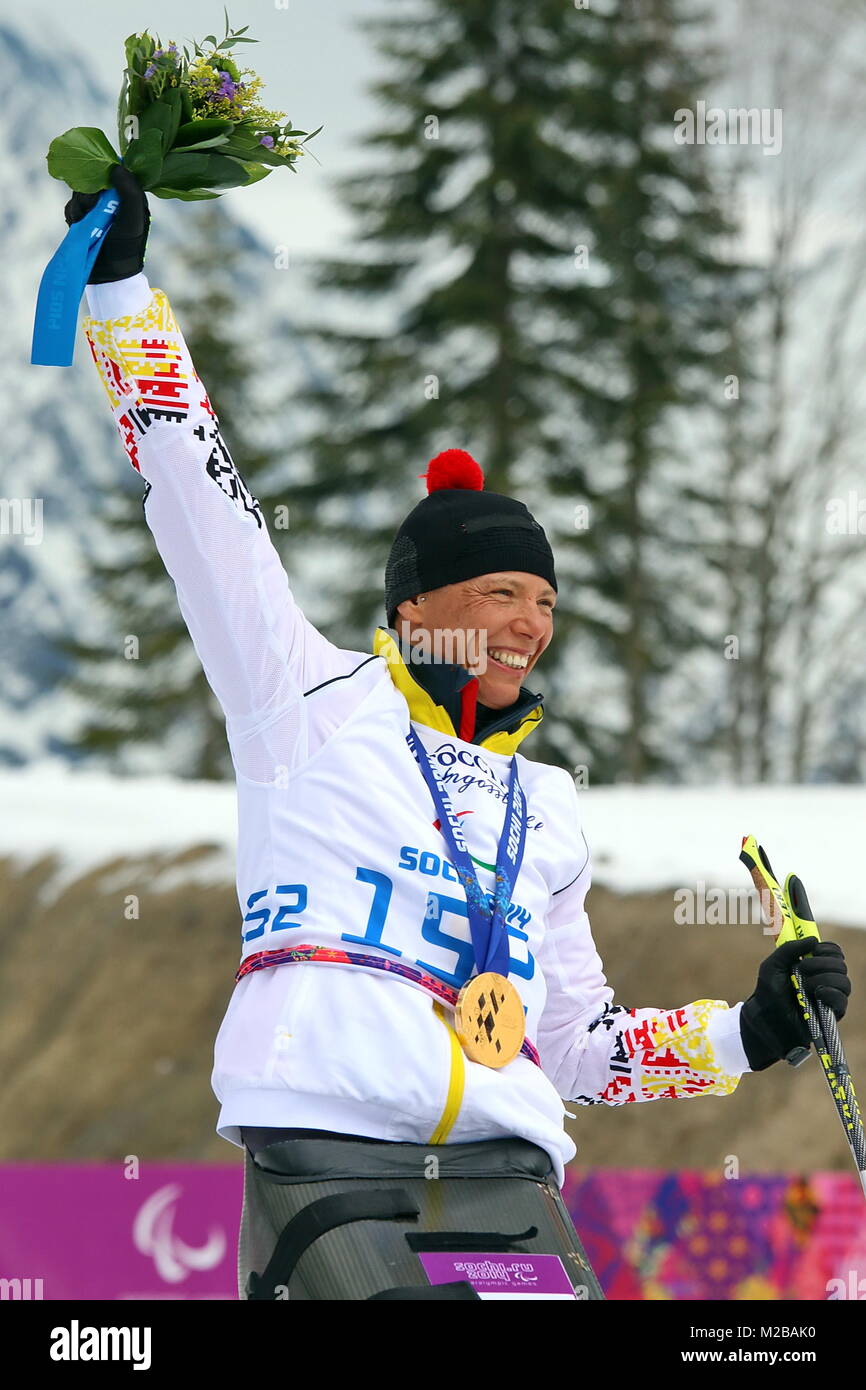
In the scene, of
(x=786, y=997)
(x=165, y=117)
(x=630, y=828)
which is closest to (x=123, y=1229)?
(x=630, y=828)

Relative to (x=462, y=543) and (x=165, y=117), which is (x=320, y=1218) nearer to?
(x=462, y=543)

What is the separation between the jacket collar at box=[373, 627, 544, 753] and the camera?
278cm

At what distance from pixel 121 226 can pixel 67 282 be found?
0.12 m

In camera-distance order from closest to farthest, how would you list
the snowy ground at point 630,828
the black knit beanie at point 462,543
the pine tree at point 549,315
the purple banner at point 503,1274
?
the purple banner at point 503,1274 → the black knit beanie at point 462,543 → the snowy ground at point 630,828 → the pine tree at point 549,315

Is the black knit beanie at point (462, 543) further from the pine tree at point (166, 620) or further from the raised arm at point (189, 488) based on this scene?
the pine tree at point (166, 620)

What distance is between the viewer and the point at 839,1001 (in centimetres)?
274

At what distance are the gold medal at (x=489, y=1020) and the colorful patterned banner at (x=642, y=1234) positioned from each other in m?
5.56

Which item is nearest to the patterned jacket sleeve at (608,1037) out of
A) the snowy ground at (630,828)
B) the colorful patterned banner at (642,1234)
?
the colorful patterned banner at (642,1234)

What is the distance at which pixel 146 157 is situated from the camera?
98.0 inches

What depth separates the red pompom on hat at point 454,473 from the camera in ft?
9.98

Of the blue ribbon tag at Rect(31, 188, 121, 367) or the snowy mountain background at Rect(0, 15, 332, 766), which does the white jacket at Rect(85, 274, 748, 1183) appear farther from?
the snowy mountain background at Rect(0, 15, 332, 766)

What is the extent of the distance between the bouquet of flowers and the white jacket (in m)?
0.16

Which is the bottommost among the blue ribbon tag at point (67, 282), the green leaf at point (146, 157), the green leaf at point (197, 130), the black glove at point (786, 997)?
the black glove at point (786, 997)
